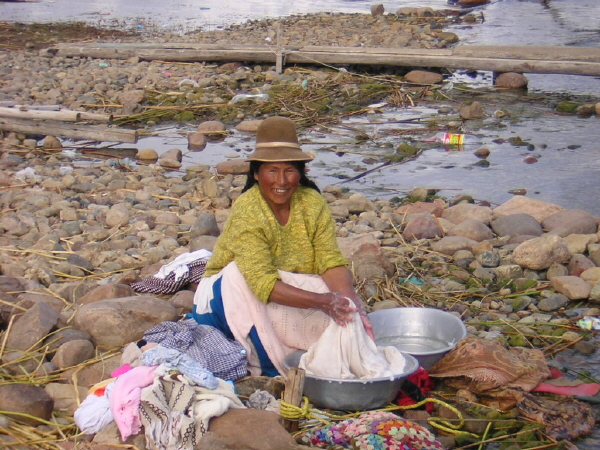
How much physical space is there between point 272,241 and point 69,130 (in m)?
4.96

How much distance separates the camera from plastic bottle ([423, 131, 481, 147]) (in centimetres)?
781

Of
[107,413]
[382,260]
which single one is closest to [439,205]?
[382,260]

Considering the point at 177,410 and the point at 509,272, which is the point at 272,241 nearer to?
the point at 177,410

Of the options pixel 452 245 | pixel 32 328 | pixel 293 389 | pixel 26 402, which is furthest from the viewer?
pixel 452 245

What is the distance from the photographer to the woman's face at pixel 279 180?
3133mm

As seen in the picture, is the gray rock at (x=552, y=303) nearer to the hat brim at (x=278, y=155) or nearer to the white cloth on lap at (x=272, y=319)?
the white cloth on lap at (x=272, y=319)

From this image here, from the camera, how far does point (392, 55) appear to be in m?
10.6

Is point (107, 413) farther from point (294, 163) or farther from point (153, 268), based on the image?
point (153, 268)

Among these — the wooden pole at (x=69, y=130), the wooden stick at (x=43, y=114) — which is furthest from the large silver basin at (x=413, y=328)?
the wooden stick at (x=43, y=114)

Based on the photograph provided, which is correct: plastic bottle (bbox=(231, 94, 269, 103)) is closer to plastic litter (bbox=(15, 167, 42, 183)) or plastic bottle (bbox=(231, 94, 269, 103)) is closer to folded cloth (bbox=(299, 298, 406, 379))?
plastic litter (bbox=(15, 167, 42, 183))

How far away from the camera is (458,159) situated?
289 inches

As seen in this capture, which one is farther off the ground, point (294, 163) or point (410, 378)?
point (294, 163)

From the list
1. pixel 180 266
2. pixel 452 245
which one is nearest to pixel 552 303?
pixel 452 245

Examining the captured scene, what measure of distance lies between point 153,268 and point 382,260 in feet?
4.20
